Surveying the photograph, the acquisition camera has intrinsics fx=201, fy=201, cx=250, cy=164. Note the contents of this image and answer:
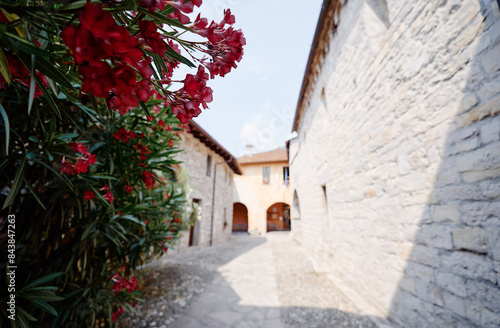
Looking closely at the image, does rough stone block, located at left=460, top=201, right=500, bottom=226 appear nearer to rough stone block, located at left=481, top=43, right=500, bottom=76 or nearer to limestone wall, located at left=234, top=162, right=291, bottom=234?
rough stone block, located at left=481, top=43, right=500, bottom=76

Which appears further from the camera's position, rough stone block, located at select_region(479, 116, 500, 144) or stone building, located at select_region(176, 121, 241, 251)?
stone building, located at select_region(176, 121, 241, 251)

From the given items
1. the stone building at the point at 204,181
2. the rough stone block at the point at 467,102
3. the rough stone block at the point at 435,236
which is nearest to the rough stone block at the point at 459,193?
the rough stone block at the point at 435,236

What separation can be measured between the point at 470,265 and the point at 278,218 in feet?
55.8

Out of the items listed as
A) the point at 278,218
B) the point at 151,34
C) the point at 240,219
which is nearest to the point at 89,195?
the point at 151,34

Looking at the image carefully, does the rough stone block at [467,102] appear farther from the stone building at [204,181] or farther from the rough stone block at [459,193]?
the stone building at [204,181]

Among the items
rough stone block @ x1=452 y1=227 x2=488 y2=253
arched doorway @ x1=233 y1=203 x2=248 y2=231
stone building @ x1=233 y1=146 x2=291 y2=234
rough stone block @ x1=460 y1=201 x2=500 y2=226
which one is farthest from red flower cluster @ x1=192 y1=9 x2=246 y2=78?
arched doorway @ x1=233 y1=203 x2=248 y2=231

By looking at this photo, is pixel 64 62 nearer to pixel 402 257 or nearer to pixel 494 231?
pixel 494 231

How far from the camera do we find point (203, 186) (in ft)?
26.7

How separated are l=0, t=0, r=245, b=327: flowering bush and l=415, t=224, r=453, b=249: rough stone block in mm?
2207

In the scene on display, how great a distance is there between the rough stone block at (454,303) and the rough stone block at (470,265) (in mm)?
205

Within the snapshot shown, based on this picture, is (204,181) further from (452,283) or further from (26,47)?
(26,47)

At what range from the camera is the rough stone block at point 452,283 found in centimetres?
157

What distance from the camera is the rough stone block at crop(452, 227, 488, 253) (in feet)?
4.70

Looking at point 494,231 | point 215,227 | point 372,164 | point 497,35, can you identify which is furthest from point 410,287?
point 215,227
